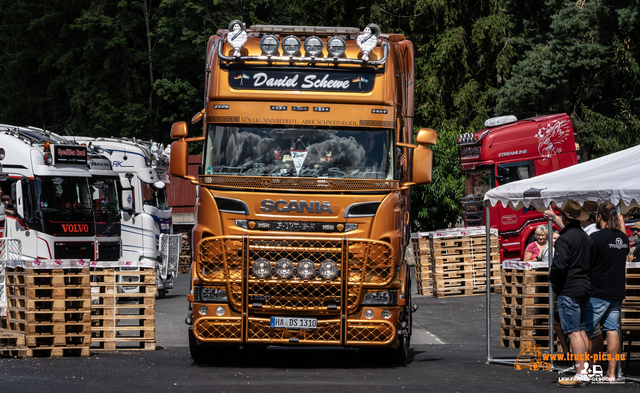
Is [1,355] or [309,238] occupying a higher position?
[309,238]

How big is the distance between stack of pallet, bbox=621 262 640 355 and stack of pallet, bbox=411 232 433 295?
1001 centimetres

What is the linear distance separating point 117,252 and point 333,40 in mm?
12458

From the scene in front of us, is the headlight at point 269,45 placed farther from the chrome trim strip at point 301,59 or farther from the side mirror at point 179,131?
the side mirror at point 179,131

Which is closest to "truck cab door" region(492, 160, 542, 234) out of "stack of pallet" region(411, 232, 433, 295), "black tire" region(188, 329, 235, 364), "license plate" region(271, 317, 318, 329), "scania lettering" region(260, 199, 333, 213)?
"stack of pallet" region(411, 232, 433, 295)

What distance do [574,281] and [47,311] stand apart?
682 centimetres

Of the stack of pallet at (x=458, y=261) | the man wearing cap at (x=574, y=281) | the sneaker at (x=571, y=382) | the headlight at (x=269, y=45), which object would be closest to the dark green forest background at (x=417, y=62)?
the headlight at (x=269, y=45)

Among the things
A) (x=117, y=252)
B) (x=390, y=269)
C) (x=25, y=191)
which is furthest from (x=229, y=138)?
(x=117, y=252)

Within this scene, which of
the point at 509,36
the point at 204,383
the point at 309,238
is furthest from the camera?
the point at 509,36

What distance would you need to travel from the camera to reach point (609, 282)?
1038 cm

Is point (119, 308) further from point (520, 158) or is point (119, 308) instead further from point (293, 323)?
point (520, 158)

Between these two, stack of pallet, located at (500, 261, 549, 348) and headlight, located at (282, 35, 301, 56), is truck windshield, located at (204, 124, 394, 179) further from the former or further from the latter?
stack of pallet, located at (500, 261, 549, 348)

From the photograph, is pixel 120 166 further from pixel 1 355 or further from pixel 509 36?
pixel 509 36

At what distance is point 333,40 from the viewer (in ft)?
37.8

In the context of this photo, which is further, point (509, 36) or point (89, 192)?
point (509, 36)
